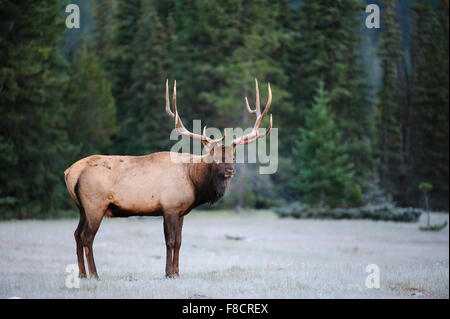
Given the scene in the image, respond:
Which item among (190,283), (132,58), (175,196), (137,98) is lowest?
(190,283)

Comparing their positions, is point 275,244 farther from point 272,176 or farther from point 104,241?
point 272,176

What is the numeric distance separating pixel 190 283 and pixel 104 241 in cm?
1149

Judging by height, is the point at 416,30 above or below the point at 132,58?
above

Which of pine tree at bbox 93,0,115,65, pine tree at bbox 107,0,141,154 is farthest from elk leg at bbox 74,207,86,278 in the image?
pine tree at bbox 93,0,115,65

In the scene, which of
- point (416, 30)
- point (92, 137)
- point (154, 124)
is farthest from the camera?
point (416, 30)

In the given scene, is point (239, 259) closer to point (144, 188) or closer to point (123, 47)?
point (144, 188)

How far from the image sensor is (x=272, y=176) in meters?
39.0

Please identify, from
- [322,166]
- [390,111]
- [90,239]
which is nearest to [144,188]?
[90,239]

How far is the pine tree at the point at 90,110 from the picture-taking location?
1249 inches

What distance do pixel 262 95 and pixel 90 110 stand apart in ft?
32.6

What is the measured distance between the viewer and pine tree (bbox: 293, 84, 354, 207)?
105ft

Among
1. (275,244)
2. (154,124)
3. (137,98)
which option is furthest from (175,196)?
(137,98)

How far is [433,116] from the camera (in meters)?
38.1
